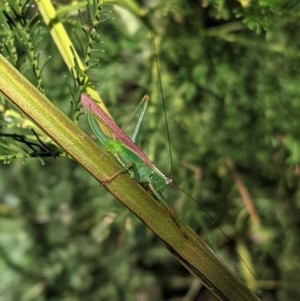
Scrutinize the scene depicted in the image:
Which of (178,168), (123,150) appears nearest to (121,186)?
(123,150)

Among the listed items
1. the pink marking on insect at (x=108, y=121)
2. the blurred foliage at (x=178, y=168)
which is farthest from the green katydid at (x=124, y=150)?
the blurred foliage at (x=178, y=168)

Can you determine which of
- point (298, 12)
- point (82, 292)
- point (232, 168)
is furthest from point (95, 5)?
point (82, 292)

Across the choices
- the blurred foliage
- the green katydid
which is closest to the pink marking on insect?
the green katydid

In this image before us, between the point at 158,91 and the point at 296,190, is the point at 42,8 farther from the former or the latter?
the point at 296,190

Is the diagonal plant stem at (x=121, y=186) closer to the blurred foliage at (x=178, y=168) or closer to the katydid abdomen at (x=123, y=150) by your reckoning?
the katydid abdomen at (x=123, y=150)

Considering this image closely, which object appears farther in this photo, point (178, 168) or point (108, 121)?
point (178, 168)

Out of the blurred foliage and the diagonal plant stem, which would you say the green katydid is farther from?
the blurred foliage

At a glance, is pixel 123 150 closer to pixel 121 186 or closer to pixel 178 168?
pixel 121 186
